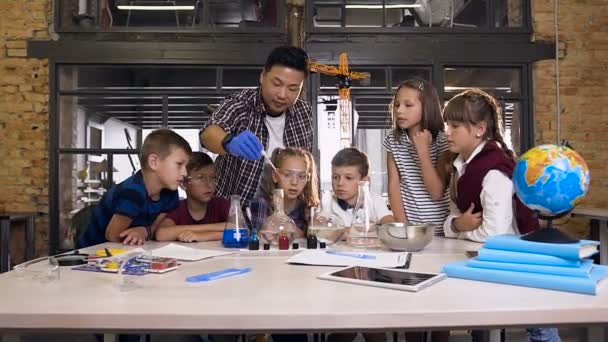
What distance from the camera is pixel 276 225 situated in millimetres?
1544

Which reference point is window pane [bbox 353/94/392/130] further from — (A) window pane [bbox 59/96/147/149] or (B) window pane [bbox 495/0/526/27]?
(A) window pane [bbox 59/96/147/149]

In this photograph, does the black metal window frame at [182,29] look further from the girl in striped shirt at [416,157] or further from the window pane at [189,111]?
the girl in striped shirt at [416,157]

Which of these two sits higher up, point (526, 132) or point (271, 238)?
point (526, 132)

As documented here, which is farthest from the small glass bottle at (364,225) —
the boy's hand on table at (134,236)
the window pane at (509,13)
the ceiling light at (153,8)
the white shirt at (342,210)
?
the window pane at (509,13)

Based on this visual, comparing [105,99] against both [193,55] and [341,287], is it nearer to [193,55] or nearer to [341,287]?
[193,55]

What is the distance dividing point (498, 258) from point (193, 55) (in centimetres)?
375

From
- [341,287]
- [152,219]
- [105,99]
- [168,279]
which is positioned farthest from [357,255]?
[105,99]

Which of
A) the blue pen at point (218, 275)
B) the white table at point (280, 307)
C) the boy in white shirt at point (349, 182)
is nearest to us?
the white table at point (280, 307)

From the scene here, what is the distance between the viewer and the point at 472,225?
158cm

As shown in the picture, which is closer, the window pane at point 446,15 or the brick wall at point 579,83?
the brick wall at point 579,83

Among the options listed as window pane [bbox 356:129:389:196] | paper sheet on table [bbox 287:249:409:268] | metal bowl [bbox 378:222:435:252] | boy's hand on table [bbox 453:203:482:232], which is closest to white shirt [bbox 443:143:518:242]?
boy's hand on table [bbox 453:203:482:232]

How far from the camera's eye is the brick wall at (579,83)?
4402mm

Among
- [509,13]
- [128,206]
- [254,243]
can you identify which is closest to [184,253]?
[254,243]

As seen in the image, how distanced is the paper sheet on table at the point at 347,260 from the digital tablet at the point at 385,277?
0.10 meters
